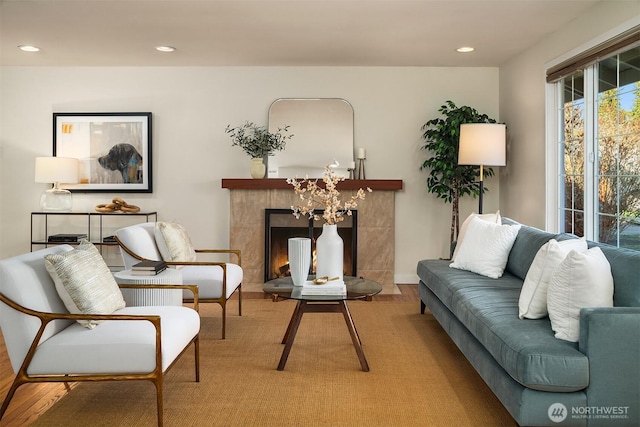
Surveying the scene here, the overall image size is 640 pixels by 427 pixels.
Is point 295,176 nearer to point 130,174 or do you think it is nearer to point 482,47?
point 130,174

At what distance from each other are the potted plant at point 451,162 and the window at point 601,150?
3.96 feet

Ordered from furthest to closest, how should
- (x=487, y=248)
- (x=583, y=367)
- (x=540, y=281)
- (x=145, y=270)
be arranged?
(x=487, y=248) → (x=145, y=270) → (x=540, y=281) → (x=583, y=367)

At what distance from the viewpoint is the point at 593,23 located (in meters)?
4.45

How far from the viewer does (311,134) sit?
22.0 ft

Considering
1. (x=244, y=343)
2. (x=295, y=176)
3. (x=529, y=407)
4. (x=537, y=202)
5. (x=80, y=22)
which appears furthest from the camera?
(x=295, y=176)

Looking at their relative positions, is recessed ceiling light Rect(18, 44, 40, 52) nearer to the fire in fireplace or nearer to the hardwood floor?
the fire in fireplace

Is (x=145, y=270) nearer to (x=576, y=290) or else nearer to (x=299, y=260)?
(x=299, y=260)

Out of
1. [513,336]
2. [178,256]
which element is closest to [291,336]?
[178,256]

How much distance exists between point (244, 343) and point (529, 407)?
226cm

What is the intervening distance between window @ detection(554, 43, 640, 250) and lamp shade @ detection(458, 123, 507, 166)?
0.59 meters

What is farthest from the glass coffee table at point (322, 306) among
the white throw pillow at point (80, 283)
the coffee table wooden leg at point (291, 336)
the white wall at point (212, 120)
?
the white wall at point (212, 120)

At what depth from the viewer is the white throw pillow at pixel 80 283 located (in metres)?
2.79

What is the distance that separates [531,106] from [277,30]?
254cm

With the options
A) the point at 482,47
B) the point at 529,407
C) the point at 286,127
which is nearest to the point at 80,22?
the point at 286,127
